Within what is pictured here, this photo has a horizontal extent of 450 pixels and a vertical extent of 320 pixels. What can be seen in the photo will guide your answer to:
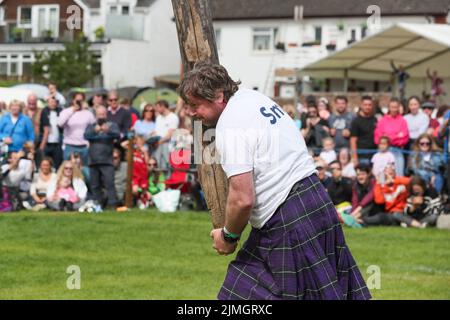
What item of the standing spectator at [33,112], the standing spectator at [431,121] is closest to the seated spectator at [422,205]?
the standing spectator at [431,121]

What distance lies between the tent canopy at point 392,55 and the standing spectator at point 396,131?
290 inches

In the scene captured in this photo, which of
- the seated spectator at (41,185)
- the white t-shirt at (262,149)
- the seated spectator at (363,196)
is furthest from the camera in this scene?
the seated spectator at (41,185)

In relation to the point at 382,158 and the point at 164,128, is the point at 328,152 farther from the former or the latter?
the point at 164,128

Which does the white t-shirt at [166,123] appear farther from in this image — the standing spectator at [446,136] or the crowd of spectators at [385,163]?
the standing spectator at [446,136]

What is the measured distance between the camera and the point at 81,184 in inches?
548

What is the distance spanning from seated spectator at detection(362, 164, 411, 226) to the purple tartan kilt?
7.78 m

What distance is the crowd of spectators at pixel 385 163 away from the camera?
42.2ft

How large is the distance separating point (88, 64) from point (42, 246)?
77.6 feet

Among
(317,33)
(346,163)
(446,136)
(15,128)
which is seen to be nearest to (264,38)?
(317,33)

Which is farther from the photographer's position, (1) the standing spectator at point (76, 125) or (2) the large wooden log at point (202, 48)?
(1) the standing spectator at point (76, 125)

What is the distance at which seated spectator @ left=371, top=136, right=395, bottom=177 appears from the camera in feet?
43.1

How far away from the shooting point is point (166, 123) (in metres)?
14.7

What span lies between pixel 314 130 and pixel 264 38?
32.9 metres
